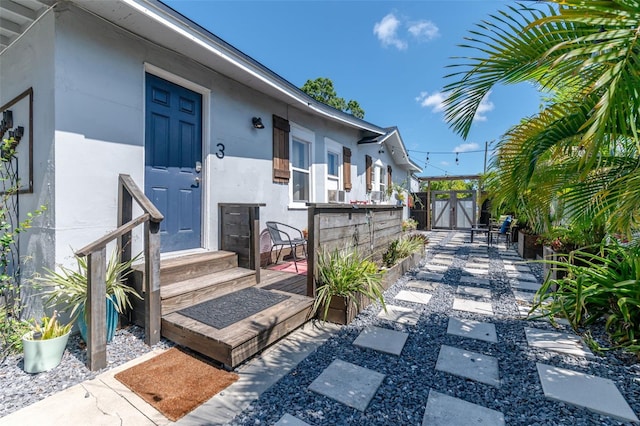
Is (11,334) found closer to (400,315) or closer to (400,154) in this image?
(400,315)

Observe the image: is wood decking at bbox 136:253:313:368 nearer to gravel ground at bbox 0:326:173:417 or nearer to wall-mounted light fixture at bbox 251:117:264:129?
gravel ground at bbox 0:326:173:417

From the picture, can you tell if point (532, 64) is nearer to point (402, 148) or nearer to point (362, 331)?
point (362, 331)

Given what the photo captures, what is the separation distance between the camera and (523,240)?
6383mm

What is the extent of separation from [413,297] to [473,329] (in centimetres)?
96

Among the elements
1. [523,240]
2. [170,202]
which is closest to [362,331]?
[170,202]

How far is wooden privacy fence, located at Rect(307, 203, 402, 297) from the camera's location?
287 cm

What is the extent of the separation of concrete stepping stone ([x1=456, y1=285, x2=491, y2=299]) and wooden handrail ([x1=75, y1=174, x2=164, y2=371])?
3572 mm

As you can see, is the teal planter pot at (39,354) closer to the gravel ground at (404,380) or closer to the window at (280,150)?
the gravel ground at (404,380)

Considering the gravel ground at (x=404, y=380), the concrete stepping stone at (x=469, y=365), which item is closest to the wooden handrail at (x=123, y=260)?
the gravel ground at (x=404, y=380)

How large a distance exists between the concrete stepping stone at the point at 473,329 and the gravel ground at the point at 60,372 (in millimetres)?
2533

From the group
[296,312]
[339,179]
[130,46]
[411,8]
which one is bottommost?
[296,312]

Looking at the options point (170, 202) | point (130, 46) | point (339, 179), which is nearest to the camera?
point (130, 46)

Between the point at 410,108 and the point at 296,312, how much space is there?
1646 centimetres

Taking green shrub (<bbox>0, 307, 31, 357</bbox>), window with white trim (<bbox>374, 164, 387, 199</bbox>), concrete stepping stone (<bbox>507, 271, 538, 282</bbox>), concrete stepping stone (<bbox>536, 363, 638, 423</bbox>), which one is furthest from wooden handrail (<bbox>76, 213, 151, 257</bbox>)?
window with white trim (<bbox>374, 164, 387, 199</bbox>)
